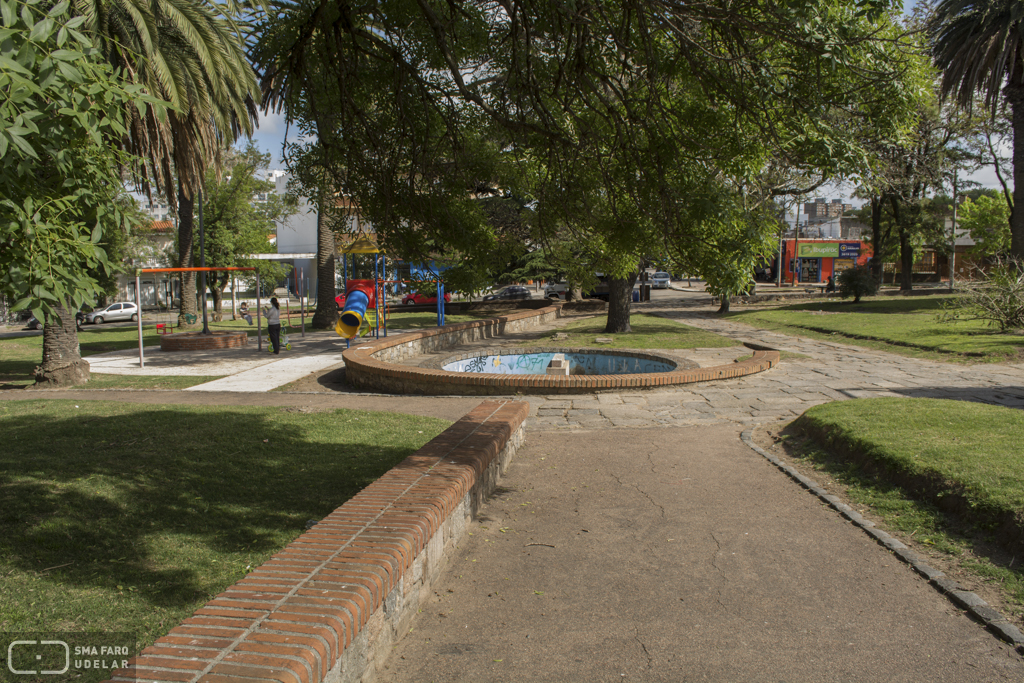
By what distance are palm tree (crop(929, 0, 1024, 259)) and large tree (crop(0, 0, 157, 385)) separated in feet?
84.3

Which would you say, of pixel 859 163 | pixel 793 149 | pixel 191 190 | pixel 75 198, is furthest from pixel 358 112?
pixel 191 190

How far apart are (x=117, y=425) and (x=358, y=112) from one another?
4.54 metres

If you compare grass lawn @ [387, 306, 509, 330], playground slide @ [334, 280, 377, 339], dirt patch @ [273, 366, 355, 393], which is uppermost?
playground slide @ [334, 280, 377, 339]

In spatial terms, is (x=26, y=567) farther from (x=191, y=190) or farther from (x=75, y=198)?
(x=191, y=190)

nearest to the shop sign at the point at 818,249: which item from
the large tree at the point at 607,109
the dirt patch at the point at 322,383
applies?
the dirt patch at the point at 322,383

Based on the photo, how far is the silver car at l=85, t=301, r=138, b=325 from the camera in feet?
114

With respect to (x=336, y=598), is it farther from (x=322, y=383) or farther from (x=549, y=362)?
(x=549, y=362)

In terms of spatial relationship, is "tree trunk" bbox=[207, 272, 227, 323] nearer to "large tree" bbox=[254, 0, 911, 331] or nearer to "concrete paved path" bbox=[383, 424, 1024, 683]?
"large tree" bbox=[254, 0, 911, 331]

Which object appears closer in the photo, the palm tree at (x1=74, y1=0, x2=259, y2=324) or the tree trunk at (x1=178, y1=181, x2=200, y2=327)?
the palm tree at (x1=74, y1=0, x2=259, y2=324)

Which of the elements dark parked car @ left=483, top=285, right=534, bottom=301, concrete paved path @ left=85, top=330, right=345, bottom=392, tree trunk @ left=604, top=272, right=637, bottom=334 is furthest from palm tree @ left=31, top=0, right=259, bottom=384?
dark parked car @ left=483, top=285, right=534, bottom=301

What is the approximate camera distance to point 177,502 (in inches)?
206

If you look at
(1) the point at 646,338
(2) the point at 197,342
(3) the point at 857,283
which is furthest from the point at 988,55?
(2) the point at 197,342

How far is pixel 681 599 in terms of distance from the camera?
12.9 feet

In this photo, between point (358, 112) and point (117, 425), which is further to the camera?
point (117, 425)
